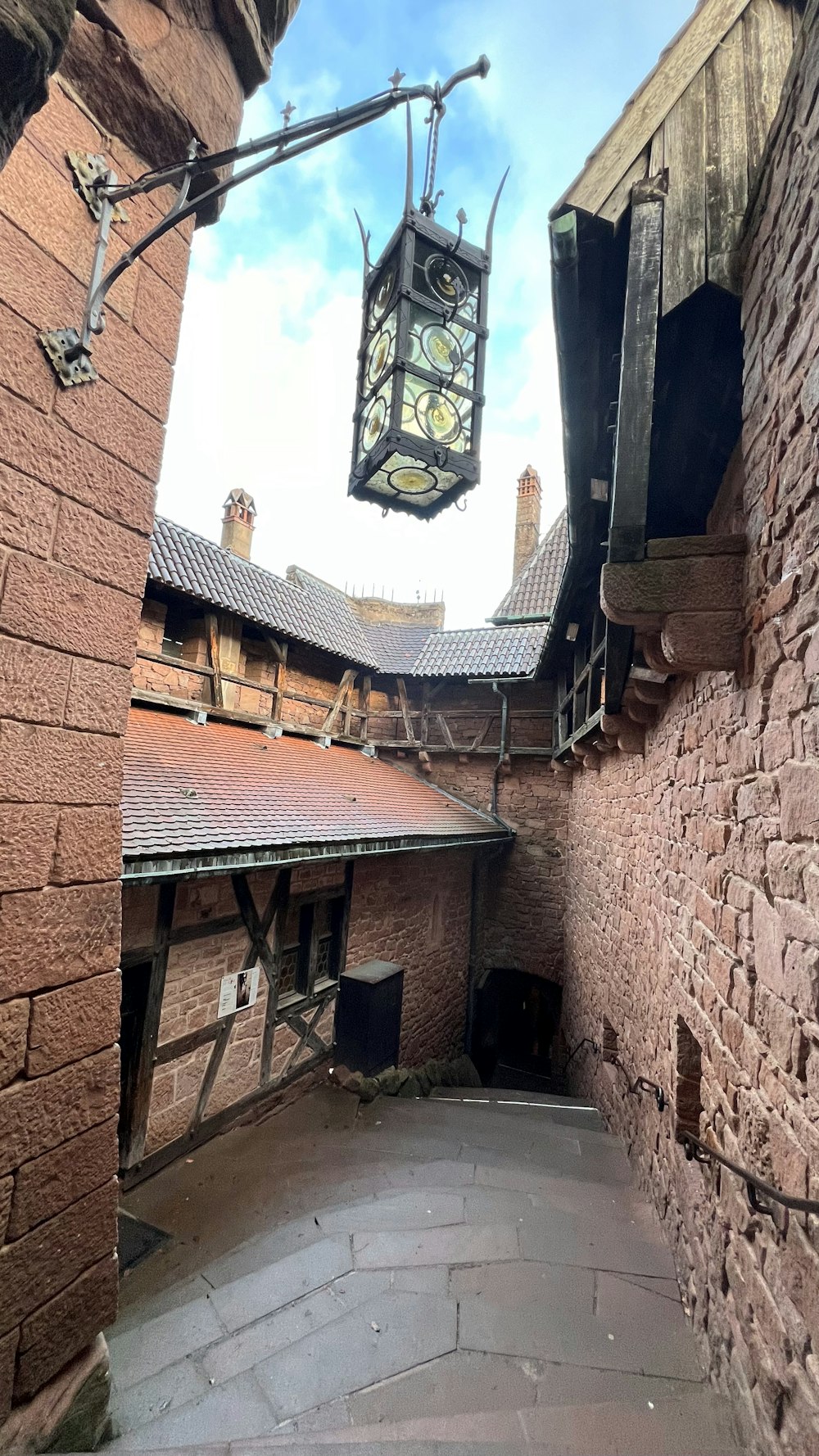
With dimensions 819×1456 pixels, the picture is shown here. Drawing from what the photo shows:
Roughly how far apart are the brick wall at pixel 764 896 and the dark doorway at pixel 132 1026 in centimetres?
347

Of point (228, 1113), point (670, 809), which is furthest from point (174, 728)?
point (670, 809)

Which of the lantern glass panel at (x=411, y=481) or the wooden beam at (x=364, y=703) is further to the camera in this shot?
the wooden beam at (x=364, y=703)

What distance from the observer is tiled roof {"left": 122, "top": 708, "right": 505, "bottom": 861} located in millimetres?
4293

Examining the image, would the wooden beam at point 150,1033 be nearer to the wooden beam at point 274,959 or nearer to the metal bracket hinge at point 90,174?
the wooden beam at point 274,959

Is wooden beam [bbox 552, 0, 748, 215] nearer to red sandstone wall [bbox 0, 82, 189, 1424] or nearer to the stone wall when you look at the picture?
the stone wall

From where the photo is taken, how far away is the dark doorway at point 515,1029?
392 inches

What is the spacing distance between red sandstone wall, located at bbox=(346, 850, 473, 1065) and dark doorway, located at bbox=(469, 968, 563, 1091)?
0.70 metres

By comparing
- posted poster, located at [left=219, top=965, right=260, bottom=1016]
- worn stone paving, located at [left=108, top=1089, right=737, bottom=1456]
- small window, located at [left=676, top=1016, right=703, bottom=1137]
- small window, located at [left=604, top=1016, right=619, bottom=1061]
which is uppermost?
small window, located at [left=676, top=1016, right=703, bottom=1137]

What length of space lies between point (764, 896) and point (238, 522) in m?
12.8

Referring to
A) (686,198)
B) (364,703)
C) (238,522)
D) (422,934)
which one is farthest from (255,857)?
(238,522)

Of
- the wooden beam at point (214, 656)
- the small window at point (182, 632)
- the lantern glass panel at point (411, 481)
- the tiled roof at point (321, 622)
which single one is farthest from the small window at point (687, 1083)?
the small window at point (182, 632)

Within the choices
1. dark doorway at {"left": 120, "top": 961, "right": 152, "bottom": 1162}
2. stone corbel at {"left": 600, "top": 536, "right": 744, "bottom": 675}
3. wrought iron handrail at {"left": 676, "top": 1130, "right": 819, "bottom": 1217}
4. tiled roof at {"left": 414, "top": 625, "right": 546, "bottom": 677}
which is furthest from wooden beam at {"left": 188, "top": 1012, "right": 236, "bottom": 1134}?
tiled roof at {"left": 414, "top": 625, "right": 546, "bottom": 677}

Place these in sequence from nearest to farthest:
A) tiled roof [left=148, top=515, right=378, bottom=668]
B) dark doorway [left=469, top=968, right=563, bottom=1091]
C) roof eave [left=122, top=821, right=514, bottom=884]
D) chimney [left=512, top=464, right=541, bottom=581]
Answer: roof eave [left=122, top=821, right=514, bottom=884]
tiled roof [left=148, top=515, right=378, bottom=668]
dark doorway [left=469, top=968, right=563, bottom=1091]
chimney [left=512, top=464, right=541, bottom=581]

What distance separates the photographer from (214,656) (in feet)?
23.6
